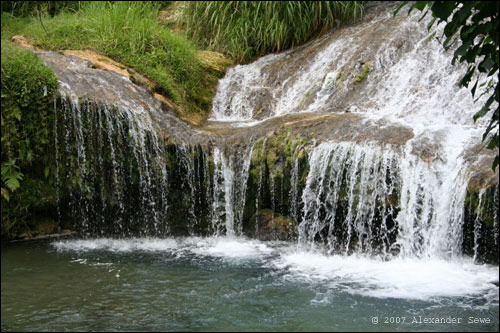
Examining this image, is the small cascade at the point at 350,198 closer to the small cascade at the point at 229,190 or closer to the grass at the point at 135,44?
the small cascade at the point at 229,190

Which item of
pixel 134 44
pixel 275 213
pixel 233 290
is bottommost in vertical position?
pixel 233 290

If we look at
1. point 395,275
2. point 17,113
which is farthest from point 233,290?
point 17,113

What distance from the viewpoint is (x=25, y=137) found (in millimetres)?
6367

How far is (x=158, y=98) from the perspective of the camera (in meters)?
7.88

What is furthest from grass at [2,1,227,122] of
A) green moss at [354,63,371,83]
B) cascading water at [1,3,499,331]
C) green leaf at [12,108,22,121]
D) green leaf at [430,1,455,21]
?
green leaf at [430,1,455,21]

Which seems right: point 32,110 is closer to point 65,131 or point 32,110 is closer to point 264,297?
point 65,131

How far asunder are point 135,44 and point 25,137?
3.08 meters

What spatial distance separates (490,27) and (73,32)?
26.0 feet

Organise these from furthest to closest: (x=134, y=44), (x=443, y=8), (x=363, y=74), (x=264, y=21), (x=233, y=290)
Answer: (x=264, y=21) → (x=134, y=44) → (x=363, y=74) → (x=233, y=290) → (x=443, y=8)

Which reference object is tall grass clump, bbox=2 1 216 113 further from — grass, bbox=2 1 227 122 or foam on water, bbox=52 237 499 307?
foam on water, bbox=52 237 499 307

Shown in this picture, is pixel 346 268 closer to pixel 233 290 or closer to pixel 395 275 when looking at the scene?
pixel 395 275

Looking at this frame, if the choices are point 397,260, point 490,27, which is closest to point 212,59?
point 397,260

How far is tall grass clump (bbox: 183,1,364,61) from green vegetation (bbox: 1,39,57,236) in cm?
449

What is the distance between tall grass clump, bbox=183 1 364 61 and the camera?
391 inches
